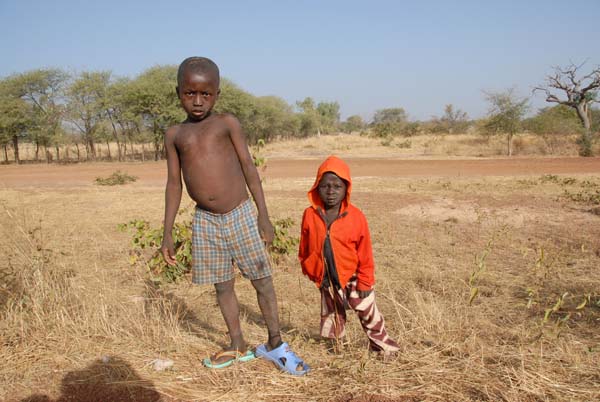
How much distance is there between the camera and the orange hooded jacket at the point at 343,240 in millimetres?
2572

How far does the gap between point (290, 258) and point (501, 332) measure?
2849mm

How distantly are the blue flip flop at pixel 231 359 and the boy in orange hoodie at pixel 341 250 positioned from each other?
54 cm

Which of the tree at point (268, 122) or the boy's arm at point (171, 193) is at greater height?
the tree at point (268, 122)

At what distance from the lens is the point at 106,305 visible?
322 cm

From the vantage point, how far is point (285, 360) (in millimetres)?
2512

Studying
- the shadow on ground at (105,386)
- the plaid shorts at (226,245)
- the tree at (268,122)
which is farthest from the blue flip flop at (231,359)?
the tree at (268,122)

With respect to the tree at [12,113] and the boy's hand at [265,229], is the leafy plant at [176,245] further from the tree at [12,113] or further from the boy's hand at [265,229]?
the tree at [12,113]

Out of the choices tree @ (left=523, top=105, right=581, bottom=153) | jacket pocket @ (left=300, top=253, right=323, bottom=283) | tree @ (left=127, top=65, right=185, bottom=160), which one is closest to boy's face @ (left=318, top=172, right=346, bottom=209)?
jacket pocket @ (left=300, top=253, right=323, bottom=283)

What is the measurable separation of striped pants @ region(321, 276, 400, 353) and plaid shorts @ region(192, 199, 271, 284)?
447mm

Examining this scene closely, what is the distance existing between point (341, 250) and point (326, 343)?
2.51 feet

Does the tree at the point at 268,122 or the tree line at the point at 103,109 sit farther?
the tree at the point at 268,122

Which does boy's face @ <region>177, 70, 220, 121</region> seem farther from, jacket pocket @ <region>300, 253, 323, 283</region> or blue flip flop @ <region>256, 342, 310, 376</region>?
blue flip flop @ <region>256, 342, 310, 376</region>

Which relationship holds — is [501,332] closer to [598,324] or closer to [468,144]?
[598,324]

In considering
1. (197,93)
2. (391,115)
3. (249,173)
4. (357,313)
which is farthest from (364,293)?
(391,115)
